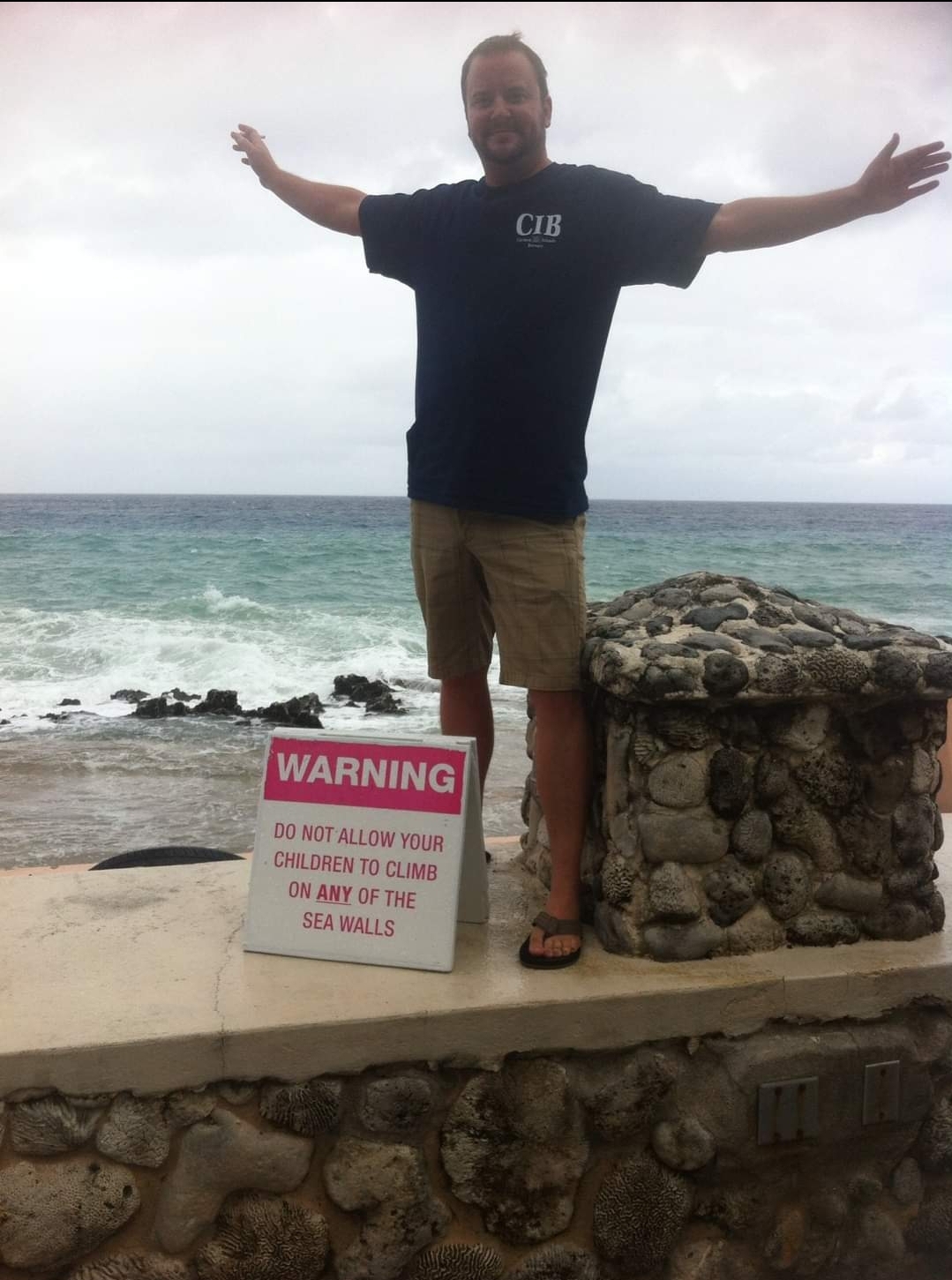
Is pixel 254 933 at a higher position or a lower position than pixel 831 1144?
higher

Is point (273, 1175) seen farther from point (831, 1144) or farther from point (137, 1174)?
point (831, 1144)

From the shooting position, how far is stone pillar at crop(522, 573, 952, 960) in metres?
2.57

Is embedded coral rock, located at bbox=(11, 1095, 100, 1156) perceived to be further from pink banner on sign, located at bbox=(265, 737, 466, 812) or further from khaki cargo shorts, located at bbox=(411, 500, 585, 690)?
khaki cargo shorts, located at bbox=(411, 500, 585, 690)

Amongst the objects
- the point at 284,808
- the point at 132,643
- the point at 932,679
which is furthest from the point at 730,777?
the point at 132,643

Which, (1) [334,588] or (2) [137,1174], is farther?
(1) [334,588]

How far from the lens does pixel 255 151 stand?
3039 millimetres

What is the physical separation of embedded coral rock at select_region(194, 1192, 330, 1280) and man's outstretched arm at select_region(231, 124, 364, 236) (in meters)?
2.44

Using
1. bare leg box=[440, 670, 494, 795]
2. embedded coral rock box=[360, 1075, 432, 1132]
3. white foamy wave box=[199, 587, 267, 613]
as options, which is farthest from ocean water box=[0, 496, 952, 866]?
embedded coral rock box=[360, 1075, 432, 1132]

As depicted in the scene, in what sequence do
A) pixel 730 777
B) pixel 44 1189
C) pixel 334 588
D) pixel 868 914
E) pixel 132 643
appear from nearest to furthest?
1. pixel 44 1189
2. pixel 730 777
3. pixel 868 914
4. pixel 132 643
5. pixel 334 588

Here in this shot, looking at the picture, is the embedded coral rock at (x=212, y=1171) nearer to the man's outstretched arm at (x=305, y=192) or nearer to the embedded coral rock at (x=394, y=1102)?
the embedded coral rock at (x=394, y=1102)

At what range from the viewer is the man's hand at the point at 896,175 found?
8.14 ft

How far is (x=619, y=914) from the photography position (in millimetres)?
2680

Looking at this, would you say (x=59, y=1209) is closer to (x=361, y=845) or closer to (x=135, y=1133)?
(x=135, y=1133)

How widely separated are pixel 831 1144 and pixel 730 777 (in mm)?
904
